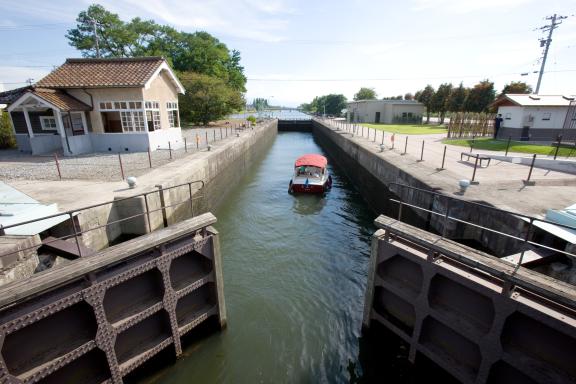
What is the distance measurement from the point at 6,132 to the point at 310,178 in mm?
22353

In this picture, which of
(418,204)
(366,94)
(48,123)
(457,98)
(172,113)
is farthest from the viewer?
(366,94)

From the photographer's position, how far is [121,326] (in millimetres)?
5590

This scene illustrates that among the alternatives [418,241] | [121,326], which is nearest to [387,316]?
[418,241]

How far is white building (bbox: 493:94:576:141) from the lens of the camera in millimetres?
22541

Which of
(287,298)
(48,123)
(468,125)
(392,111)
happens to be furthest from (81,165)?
(392,111)

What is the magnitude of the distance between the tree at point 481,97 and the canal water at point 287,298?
142ft

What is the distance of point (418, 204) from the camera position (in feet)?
37.9

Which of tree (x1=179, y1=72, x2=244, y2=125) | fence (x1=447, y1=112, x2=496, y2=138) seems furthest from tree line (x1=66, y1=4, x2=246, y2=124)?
fence (x1=447, y1=112, x2=496, y2=138)

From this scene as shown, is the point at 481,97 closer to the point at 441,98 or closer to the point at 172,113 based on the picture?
the point at 441,98

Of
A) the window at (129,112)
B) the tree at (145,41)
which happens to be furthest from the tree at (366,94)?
the window at (129,112)

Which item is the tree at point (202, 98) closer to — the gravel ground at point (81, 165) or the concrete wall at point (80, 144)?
the concrete wall at point (80, 144)

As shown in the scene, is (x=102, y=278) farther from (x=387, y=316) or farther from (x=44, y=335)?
(x=387, y=316)

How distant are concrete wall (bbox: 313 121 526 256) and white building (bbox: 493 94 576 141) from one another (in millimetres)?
13726

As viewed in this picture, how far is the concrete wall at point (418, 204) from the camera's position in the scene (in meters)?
7.63
